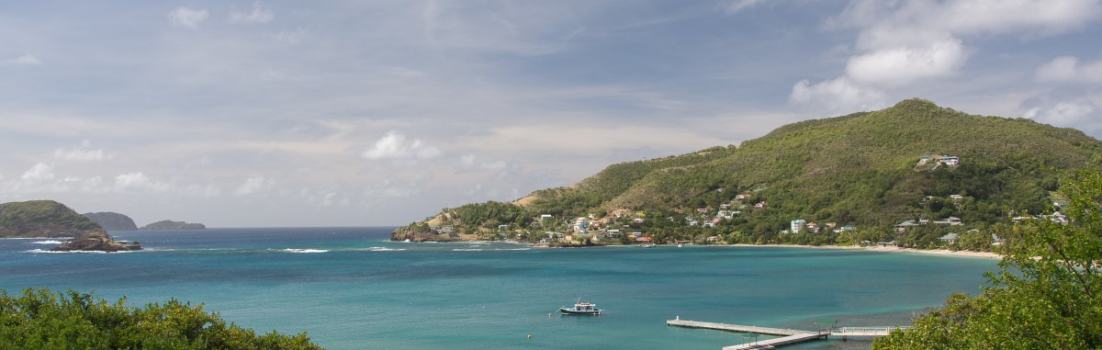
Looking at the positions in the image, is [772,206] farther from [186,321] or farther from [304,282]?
[186,321]

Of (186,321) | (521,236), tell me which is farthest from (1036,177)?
(186,321)

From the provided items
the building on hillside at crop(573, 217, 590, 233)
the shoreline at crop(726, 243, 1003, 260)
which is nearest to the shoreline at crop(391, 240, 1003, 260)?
the shoreline at crop(726, 243, 1003, 260)

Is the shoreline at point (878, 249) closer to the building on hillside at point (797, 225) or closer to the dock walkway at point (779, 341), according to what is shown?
the building on hillside at point (797, 225)

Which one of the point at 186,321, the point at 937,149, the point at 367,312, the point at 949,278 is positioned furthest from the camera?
the point at 937,149

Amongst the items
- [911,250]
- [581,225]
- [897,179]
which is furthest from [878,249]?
[581,225]

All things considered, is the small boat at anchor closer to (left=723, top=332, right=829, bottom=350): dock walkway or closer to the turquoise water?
the turquoise water
